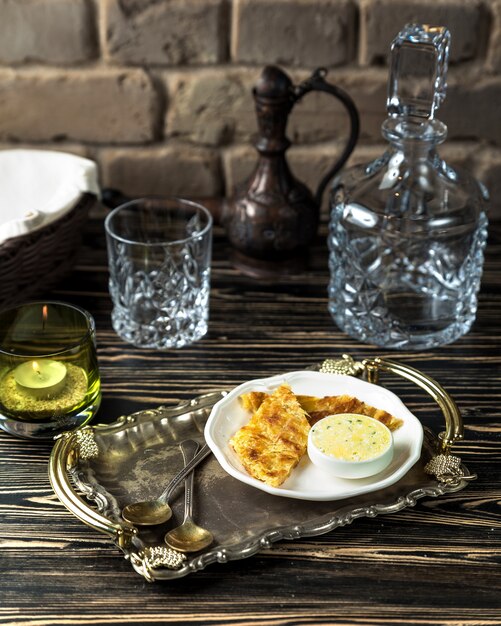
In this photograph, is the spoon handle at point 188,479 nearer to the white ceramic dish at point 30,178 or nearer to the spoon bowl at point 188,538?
the spoon bowl at point 188,538

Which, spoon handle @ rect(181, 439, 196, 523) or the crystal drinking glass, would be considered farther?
the crystal drinking glass

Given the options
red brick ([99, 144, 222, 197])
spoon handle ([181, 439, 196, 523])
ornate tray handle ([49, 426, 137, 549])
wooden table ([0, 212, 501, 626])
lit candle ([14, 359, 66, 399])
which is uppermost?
red brick ([99, 144, 222, 197])

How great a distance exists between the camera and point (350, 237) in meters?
1.10

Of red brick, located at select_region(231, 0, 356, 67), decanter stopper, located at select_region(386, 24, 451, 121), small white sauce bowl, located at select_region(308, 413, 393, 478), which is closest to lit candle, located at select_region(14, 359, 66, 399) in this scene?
small white sauce bowl, located at select_region(308, 413, 393, 478)

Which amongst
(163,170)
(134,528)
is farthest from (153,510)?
(163,170)

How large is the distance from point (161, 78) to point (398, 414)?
2.27 ft

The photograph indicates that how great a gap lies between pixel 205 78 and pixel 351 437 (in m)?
0.70

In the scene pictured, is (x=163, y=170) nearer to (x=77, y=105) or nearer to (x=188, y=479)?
(x=77, y=105)

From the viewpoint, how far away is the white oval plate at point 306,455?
31.1 inches

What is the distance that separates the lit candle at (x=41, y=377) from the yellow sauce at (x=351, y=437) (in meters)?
0.27

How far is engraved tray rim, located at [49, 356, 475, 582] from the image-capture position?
28.9 inches

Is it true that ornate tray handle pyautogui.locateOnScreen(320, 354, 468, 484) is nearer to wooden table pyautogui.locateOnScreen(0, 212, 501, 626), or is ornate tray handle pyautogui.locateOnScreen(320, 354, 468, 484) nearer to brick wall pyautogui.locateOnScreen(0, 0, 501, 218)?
wooden table pyautogui.locateOnScreen(0, 212, 501, 626)

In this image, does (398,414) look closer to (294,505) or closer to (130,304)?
(294,505)

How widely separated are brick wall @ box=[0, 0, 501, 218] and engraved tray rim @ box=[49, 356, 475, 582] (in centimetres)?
59
